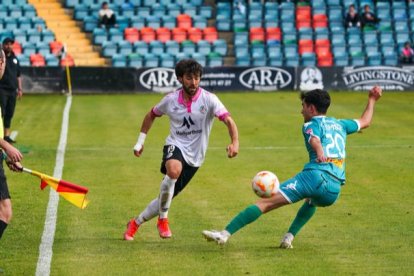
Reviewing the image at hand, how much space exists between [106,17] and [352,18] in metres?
9.76

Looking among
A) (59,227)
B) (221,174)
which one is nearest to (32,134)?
(221,174)

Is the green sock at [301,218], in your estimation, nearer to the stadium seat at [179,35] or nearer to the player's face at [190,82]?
the player's face at [190,82]

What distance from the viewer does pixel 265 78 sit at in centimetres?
3778

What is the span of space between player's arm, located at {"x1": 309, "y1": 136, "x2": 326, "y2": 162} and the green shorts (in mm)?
170

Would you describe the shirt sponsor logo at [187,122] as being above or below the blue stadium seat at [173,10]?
above

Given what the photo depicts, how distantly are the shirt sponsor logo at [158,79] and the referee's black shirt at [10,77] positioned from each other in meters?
14.9

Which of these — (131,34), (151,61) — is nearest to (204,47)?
(151,61)

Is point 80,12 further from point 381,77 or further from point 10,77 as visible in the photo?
point 10,77

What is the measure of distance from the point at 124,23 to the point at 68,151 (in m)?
21.9

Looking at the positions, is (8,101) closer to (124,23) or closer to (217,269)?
(217,269)

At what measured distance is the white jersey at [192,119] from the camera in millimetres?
11422

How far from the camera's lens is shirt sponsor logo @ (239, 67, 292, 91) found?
37531 millimetres

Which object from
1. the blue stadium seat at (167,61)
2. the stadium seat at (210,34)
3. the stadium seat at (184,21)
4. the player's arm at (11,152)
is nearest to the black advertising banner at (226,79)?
the blue stadium seat at (167,61)

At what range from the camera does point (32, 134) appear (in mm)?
23953
